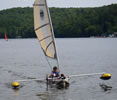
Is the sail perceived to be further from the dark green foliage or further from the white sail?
the dark green foliage

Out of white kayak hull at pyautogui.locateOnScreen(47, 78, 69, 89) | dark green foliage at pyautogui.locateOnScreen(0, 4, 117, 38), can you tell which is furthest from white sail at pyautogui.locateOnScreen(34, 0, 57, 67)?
dark green foliage at pyautogui.locateOnScreen(0, 4, 117, 38)

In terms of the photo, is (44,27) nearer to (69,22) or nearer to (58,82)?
(58,82)

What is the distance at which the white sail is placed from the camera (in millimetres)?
26234

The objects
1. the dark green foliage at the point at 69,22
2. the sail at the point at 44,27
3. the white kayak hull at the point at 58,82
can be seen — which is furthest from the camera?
the dark green foliage at the point at 69,22

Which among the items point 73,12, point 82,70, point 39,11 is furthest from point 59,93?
point 73,12

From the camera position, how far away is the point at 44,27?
26.5 m

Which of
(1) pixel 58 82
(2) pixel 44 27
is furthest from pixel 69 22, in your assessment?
(1) pixel 58 82

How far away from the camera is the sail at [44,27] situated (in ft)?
86.1

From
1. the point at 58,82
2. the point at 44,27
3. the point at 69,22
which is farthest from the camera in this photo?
the point at 69,22

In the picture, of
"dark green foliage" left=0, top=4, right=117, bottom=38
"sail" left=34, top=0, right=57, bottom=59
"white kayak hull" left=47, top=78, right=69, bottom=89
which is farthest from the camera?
"dark green foliage" left=0, top=4, right=117, bottom=38

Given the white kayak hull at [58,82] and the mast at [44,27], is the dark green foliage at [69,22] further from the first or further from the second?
the white kayak hull at [58,82]

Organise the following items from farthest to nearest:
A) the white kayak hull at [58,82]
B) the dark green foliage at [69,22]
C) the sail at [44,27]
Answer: the dark green foliage at [69,22]
the sail at [44,27]
the white kayak hull at [58,82]

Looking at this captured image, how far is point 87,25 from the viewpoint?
505 ft

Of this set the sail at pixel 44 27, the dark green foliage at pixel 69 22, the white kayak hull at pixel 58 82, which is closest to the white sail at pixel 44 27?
the sail at pixel 44 27
